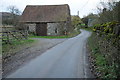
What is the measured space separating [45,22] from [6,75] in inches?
1090

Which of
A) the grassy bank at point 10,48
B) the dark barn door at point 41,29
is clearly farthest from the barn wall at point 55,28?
the grassy bank at point 10,48

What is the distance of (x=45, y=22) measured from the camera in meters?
33.1

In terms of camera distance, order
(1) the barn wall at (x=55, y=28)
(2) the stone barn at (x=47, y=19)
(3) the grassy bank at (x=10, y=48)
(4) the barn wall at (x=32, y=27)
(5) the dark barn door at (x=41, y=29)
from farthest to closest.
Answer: (4) the barn wall at (x=32, y=27), (5) the dark barn door at (x=41, y=29), (2) the stone barn at (x=47, y=19), (1) the barn wall at (x=55, y=28), (3) the grassy bank at (x=10, y=48)

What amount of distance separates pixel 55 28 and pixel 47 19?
2.91 m

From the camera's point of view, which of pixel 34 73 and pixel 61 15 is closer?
pixel 34 73

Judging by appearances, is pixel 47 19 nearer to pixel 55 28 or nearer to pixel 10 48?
pixel 55 28

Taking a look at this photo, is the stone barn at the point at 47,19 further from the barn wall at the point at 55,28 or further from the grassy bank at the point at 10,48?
the grassy bank at the point at 10,48

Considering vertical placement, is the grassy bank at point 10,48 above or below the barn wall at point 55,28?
below

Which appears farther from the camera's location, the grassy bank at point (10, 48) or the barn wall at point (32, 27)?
the barn wall at point (32, 27)

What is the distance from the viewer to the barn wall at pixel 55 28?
102 feet

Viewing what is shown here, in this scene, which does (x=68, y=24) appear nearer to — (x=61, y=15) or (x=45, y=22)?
(x=61, y=15)

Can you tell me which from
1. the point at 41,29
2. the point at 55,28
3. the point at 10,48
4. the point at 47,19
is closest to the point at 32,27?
the point at 41,29

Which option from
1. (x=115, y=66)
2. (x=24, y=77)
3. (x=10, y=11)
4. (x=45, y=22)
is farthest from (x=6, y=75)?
Answer: (x=10, y=11)

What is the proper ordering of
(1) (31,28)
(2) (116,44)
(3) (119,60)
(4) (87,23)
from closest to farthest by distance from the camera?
(3) (119,60) → (2) (116,44) → (1) (31,28) → (4) (87,23)
